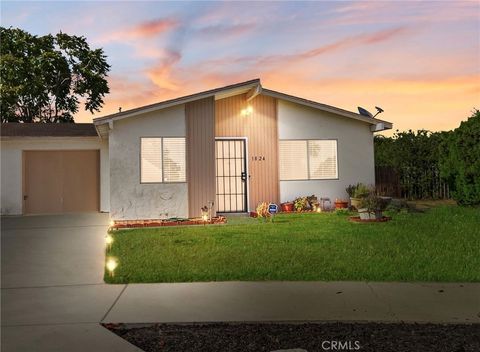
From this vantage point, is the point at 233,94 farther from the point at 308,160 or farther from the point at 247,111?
the point at 308,160

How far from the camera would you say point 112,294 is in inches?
213

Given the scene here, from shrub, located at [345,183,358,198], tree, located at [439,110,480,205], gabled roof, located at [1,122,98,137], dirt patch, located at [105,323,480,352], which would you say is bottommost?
dirt patch, located at [105,323,480,352]

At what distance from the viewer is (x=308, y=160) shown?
48.2 ft

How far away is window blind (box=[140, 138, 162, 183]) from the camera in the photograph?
1296 centimetres

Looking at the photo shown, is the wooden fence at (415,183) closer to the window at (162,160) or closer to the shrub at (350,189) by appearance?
the shrub at (350,189)

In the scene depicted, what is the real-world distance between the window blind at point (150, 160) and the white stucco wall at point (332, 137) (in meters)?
4.00

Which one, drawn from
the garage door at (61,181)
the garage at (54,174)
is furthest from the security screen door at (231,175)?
the garage door at (61,181)

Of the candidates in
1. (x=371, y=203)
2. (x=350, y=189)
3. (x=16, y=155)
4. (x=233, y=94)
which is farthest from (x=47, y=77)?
(x=371, y=203)

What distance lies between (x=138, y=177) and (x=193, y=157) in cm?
166

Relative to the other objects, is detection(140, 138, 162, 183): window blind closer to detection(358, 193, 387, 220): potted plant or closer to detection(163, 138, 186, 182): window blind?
detection(163, 138, 186, 182): window blind

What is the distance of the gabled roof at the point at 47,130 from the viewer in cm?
1684

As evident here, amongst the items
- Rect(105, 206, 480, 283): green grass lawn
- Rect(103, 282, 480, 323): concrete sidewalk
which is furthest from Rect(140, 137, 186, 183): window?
Rect(103, 282, 480, 323): concrete sidewalk

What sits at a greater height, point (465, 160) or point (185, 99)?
point (185, 99)

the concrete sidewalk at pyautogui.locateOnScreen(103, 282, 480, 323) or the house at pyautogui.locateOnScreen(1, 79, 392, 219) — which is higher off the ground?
the house at pyautogui.locateOnScreen(1, 79, 392, 219)
